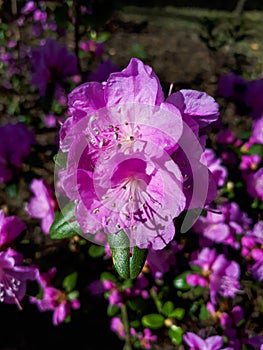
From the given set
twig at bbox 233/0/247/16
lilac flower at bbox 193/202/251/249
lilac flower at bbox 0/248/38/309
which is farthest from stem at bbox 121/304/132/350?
twig at bbox 233/0/247/16

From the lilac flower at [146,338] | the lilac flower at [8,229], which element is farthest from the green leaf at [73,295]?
the lilac flower at [8,229]

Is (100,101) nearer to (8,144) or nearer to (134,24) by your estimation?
(8,144)

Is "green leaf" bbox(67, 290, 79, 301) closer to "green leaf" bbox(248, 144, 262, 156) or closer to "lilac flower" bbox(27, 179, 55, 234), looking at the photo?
"lilac flower" bbox(27, 179, 55, 234)

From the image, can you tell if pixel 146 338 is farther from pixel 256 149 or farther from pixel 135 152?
pixel 135 152

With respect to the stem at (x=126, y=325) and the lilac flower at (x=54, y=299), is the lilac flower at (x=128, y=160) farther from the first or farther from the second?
the stem at (x=126, y=325)

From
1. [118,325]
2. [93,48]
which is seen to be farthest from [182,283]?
[93,48]
